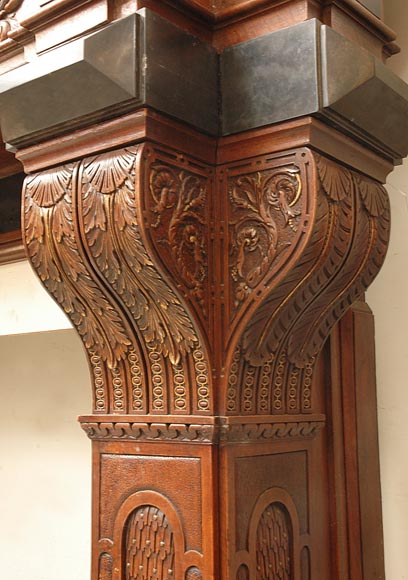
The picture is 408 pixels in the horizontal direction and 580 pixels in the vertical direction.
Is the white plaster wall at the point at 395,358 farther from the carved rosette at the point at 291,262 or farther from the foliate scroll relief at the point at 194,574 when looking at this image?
the foliate scroll relief at the point at 194,574

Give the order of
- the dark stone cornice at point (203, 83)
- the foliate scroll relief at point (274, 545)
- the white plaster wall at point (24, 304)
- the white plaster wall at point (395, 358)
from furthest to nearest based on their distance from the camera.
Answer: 1. the white plaster wall at point (24, 304)
2. the white plaster wall at point (395, 358)
3. the foliate scroll relief at point (274, 545)
4. the dark stone cornice at point (203, 83)

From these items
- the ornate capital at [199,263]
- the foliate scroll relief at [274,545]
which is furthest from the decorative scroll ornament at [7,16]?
the foliate scroll relief at [274,545]

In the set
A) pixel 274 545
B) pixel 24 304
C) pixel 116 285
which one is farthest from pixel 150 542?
pixel 24 304

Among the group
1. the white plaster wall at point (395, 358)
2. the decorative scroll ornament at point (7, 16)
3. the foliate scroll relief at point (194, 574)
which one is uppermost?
the decorative scroll ornament at point (7, 16)

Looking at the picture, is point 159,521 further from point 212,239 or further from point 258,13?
point 258,13

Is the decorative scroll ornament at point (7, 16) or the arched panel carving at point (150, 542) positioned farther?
the decorative scroll ornament at point (7, 16)

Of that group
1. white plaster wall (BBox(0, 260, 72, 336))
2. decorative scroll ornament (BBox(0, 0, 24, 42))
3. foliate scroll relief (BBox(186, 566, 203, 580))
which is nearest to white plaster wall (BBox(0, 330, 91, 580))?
white plaster wall (BBox(0, 260, 72, 336))

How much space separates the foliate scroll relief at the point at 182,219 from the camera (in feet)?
3.37

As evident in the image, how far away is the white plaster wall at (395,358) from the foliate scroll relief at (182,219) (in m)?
0.52

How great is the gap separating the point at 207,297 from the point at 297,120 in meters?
0.29

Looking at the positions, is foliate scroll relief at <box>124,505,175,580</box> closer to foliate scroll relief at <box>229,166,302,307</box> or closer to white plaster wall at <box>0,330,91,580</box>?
foliate scroll relief at <box>229,166,302,307</box>

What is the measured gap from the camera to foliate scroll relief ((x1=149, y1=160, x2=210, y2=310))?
3.37 feet

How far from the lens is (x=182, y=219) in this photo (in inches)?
42.1

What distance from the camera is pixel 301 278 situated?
1070 millimetres
